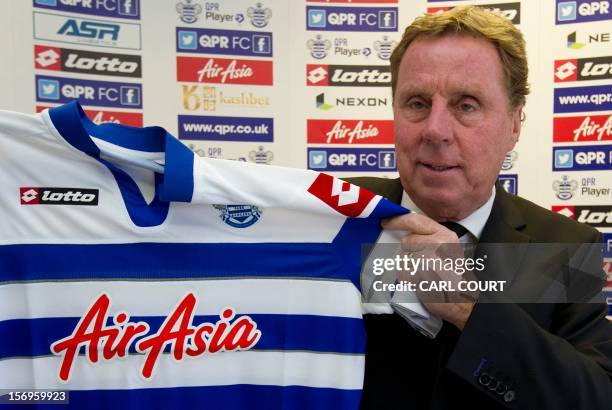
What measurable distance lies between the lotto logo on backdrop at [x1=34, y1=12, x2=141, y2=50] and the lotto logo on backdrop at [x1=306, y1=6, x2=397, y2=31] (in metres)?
1.05

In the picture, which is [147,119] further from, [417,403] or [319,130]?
[417,403]

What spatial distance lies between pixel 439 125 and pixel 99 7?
2265 mm

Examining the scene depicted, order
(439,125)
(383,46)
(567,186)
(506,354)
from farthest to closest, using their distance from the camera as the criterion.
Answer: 1. (383,46)
2. (567,186)
3. (439,125)
4. (506,354)

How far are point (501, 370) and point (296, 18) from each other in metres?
2.46

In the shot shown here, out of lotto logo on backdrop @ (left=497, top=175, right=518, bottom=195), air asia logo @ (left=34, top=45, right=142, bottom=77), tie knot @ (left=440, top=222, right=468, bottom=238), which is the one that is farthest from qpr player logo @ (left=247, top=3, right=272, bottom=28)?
tie knot @ (left=440, top=222, right=468, bottom=238)

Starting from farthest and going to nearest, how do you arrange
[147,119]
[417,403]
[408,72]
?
[147,119] → [408,72] → [417,403]

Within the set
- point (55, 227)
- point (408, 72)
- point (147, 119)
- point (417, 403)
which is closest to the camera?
point (55, 227)

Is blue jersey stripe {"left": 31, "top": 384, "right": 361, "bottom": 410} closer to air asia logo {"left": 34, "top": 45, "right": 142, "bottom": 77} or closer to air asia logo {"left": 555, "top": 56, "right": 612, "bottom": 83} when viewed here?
air asia logo {"left": 34, "top": 45, "right": 142, "bottom": 77}

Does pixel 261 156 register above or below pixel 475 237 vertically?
above

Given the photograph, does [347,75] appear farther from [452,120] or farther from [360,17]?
[452,120]

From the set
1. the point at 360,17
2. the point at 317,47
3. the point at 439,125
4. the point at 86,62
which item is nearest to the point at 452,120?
the point at 439,125

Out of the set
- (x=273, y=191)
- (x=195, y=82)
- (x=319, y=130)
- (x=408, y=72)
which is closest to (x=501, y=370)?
(x=273, y=191)

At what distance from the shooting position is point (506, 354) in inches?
39.2

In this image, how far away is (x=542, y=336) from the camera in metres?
1.01
